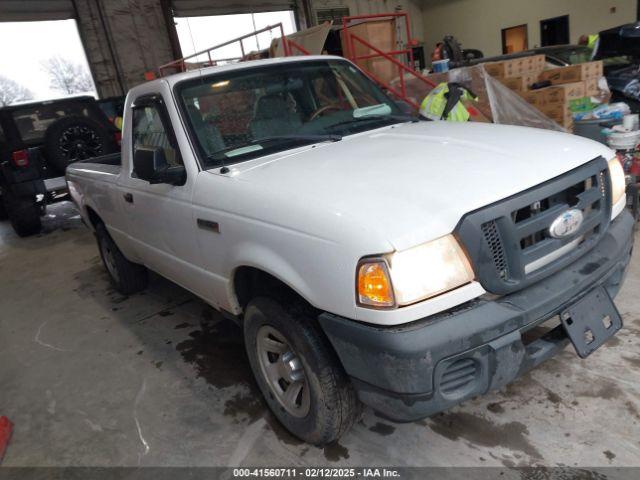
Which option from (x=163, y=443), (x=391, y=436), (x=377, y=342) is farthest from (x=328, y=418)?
(x=163, y=443)

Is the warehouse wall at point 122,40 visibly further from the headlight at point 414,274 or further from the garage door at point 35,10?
the headlight at point 414,274

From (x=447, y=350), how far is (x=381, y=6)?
19681 mm

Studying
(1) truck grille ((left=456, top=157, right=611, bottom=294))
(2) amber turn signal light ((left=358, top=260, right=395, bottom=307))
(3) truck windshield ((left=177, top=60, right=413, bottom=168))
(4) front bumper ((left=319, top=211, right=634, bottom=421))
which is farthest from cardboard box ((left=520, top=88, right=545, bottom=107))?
(2) amber turn signal light ((left=358, top=260, right=395, bottom=307))

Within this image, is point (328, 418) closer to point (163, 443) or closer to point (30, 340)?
point (163, 443)

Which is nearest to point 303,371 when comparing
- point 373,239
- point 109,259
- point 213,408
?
point 373,239

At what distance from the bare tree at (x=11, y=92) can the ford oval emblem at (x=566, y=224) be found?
13.1 m

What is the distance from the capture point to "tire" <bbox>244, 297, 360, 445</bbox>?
1.96 meters

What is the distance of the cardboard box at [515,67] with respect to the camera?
259 inches

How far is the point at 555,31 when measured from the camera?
16859 millimetres

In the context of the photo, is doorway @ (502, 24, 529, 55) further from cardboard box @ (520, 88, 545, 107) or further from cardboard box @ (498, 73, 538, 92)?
cardboard box @ (520, 88, 545, 107)

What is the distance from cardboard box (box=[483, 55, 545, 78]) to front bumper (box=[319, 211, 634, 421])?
18.2 feet

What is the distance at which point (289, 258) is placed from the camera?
6.17 ft

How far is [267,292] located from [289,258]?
1.18 feet

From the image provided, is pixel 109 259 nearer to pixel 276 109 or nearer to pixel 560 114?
pixel 276 109
